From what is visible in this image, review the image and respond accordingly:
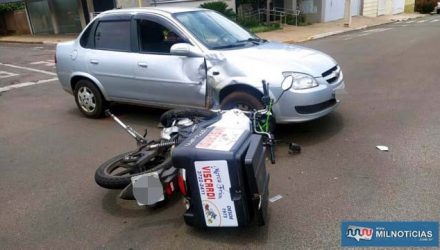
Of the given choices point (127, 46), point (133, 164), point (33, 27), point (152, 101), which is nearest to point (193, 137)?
point (133, 164)

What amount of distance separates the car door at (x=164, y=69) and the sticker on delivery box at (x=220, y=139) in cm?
203

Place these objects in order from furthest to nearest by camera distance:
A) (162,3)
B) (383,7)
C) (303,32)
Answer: (383,7)
(303,32)
(162,3)

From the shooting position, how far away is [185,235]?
3.38 meters

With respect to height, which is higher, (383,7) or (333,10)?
(333,10)

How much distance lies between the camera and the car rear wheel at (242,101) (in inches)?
196

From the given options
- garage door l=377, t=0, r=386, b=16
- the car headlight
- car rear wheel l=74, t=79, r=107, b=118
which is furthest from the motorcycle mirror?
garage door l=377, t=0, r=386, b=16

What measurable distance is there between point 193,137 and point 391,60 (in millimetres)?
9064

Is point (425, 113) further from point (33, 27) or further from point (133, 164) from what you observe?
point (33, 27)

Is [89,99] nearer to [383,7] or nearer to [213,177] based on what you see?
[213,177]

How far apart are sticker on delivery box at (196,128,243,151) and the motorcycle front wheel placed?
569mm

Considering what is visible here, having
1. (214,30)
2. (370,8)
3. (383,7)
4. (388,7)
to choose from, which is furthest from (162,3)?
(388,7)

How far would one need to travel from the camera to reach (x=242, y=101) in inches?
199

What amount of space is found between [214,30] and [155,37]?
2.77 ft

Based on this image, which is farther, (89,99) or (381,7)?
(381,7)
